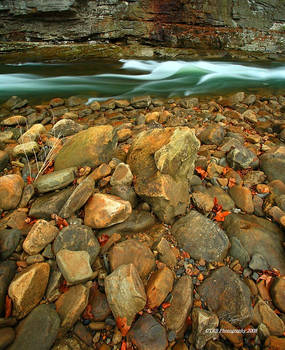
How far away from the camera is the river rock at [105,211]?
216 centimetres

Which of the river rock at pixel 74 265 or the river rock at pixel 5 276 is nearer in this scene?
the river rock at pixel 5 276

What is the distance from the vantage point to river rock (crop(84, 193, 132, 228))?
216 centimetres

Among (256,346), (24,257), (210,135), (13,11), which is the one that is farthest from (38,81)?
(256,346)

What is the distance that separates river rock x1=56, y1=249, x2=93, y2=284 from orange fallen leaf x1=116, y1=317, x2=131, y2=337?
0.40 meters

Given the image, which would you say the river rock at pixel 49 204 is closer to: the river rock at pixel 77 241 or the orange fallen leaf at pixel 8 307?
the river rock at pixel 77 241

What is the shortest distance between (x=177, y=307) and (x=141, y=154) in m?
1.64

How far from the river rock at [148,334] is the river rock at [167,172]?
959 mm

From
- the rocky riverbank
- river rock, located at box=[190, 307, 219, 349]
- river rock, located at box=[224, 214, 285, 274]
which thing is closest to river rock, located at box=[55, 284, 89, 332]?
the rocky riverbank

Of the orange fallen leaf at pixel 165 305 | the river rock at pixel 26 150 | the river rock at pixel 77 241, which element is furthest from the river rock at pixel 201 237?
the river rock at pixel 26 150

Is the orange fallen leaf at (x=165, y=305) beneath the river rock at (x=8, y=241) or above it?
beneath

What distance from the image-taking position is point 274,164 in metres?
3.25

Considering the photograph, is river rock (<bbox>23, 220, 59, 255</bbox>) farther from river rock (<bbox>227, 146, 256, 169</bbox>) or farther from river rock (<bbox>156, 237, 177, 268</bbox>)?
river rock (<bbox>227, 146, 256, 169</bbox>)

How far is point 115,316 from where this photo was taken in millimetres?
1727

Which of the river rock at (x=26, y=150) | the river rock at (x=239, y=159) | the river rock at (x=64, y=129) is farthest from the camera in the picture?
the river rock at (x=64, y=129)
